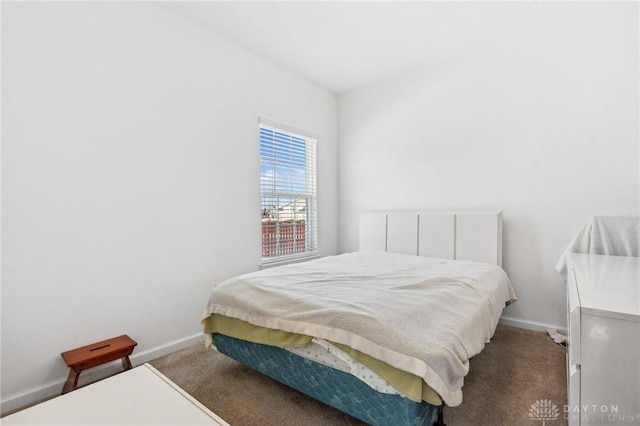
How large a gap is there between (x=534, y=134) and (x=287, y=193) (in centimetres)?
251

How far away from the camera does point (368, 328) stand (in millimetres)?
1323

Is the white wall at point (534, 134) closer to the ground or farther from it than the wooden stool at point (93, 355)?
farther from it

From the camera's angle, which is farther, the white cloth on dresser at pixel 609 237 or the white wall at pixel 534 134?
the white wall at pixel 534 134

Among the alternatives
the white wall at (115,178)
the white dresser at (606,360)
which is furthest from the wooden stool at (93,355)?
the white dresser at (606,360)

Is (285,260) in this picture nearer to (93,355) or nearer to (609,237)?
(93,355)

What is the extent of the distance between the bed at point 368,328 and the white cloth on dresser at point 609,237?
0.63 meters

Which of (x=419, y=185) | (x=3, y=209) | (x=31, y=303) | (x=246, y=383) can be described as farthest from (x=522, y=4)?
(x=31, y=303)

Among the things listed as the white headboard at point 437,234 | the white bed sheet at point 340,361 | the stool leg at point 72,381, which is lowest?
the stool leg at point 72,381

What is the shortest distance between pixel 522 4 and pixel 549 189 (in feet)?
5.06

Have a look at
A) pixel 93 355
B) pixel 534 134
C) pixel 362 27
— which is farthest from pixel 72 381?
pixel 534 134

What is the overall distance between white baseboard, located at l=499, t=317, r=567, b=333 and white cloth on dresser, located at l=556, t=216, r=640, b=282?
2.03ft

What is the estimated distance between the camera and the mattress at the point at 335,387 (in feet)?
4.06

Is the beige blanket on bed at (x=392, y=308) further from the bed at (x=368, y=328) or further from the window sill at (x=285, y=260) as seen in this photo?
the window sill at (x=285, y=260)

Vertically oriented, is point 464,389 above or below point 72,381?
below
